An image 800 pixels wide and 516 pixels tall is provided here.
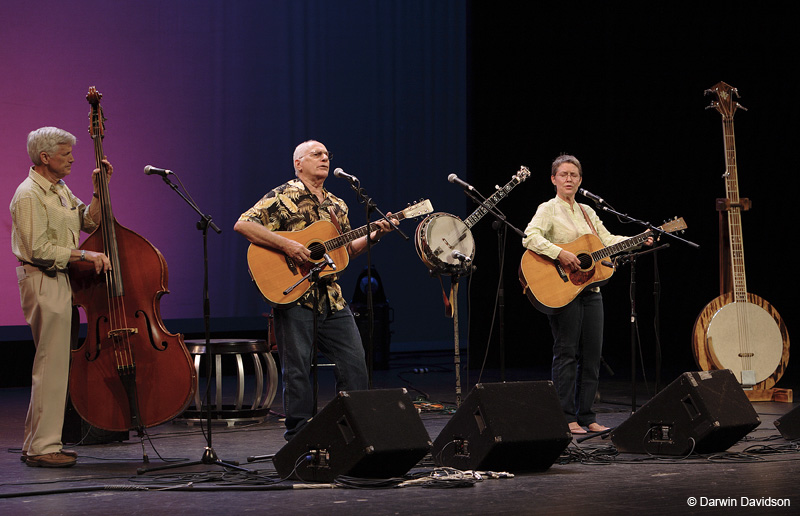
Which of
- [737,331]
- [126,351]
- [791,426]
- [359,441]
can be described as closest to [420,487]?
[359,441]

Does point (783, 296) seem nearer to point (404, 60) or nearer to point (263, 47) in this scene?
point (404, 60)

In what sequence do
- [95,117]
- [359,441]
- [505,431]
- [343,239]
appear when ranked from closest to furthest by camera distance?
1. [359,441]
2. [505,431]
3. [95,117]
4. [343,239]

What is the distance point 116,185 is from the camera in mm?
9016

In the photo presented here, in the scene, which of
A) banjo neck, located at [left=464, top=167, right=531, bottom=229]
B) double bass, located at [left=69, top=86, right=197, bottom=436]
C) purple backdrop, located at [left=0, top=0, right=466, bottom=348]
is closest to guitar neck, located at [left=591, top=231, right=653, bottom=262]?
banjo neck, located at [left=464, top=167, right=531, bottom=229]

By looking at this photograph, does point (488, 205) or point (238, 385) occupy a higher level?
point (488, 205)

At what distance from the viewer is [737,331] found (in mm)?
7656

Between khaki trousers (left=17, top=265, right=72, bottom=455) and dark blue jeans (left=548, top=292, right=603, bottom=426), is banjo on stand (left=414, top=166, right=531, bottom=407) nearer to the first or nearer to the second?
dark blue jeans (left=548, top=292, right=603, bottom=426)

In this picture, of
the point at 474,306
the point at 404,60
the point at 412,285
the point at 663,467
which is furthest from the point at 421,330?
the point at 663,467

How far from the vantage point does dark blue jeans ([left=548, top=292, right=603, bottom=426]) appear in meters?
6.00

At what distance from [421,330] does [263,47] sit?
3707 mm

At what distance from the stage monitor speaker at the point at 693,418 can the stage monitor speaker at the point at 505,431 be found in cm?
67

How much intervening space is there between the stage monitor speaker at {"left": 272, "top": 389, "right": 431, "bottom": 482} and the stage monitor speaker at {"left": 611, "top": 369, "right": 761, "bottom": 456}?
1.42 metres

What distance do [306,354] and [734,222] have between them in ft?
13.7

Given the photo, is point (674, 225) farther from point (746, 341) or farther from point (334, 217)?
point (334, 217)
